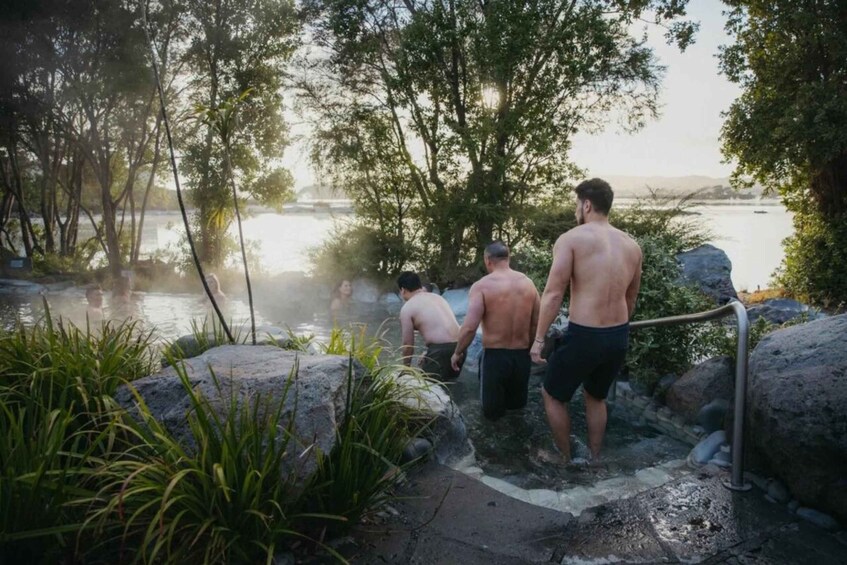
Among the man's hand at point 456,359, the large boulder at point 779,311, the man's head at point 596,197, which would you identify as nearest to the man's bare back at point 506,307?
the man's hand at point 456,359

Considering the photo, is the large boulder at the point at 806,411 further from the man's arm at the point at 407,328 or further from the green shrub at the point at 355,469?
the man's arm at the point at 407,328

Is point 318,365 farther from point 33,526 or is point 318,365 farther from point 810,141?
point 810,141

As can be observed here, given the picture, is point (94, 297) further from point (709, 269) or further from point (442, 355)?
point (709, 269)

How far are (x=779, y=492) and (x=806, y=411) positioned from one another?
56 centimetres

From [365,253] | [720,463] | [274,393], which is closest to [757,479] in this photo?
[720,463]

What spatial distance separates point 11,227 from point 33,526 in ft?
74.3

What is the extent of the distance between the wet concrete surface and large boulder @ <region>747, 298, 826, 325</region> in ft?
19.1

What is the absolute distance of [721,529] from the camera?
2.92 meters

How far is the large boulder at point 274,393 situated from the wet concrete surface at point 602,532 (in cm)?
55

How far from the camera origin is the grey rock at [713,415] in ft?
15.0

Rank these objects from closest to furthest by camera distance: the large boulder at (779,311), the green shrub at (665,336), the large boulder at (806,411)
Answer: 1. the large boulder at (806,411)
2. the green shrub at (665,336)
3. the large boulder at (779,311)

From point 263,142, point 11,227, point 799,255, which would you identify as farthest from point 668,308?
point 11,227

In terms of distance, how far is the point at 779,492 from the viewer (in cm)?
323

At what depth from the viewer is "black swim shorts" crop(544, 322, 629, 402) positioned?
3828 mm
